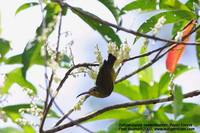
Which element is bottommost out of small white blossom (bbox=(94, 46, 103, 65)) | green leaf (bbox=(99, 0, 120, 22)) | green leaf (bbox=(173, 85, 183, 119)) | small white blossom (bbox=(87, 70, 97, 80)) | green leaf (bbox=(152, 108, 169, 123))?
green leaf (bbox=(173, 85, 183, 119))

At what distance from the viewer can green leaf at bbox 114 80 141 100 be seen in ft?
5.48

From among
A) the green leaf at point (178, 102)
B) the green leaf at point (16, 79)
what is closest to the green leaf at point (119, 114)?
the green leaf at point (16, 79)

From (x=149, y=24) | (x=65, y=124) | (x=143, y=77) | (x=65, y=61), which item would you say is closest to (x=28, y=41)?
(x=65, y=61)

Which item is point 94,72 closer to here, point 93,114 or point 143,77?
point 93,114

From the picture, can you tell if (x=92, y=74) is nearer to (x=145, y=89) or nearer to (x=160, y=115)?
(x=160, y=115)

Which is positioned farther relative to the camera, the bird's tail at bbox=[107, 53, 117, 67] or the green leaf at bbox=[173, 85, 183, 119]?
the bird's tail at bbox=[107, 53, 117, 67]

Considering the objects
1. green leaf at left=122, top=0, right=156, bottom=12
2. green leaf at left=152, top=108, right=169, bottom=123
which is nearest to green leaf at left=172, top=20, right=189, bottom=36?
green leaf at left=122, top=0, right=156, bottom=12

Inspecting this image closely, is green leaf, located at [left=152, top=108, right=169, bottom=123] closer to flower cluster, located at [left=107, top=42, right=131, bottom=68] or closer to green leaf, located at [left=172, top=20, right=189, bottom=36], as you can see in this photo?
green leaf, located at [left=172, top=20, right=189, bottom=36]

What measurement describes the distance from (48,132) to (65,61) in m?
0.16

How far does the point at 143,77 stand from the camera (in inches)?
69.3

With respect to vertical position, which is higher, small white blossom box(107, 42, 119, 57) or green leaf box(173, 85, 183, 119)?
small white blossom box(107, 42, 119, 57)

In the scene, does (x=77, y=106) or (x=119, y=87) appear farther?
(x=119, y=87)

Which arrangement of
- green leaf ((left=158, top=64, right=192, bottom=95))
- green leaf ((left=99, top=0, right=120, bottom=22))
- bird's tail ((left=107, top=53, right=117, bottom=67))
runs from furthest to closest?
green leaf ((left=158, top=64, right=192, bottom=95)) < green leaf ((left=99, top=0, right=120, bottom=22)) < bird's tail ((left=107, top=53, right=117, bottom=67))

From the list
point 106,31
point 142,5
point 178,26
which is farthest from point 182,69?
point 106,31
